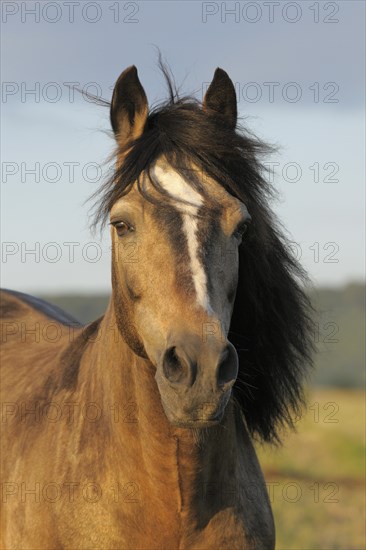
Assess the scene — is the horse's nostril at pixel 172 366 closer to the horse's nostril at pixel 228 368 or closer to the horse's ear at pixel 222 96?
the horse's nostril at pixel 228 368

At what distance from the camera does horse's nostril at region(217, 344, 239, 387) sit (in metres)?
3.03

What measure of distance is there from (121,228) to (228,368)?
78 cm

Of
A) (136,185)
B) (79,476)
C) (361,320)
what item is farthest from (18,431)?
(361,320)

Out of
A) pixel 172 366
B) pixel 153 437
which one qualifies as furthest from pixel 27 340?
pixel 172 366

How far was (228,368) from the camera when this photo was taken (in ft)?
10.0

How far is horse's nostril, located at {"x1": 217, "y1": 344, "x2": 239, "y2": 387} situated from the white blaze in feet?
0.55

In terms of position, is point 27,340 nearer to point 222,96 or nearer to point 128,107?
point 128,107

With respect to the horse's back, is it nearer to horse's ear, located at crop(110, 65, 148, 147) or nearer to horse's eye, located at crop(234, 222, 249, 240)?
horse's ear, located at crop(110, 65, 148, 147)

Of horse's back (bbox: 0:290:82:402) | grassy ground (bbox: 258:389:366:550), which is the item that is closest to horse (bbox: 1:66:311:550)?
horse's back (bbox: 0:290:82:402)

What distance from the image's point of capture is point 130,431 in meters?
3.73

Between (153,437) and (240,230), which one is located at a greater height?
(240,230)

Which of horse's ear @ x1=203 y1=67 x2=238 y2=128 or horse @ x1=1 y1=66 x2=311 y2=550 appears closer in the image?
horse @ x1=1 y1=66 x2=311 y2=550

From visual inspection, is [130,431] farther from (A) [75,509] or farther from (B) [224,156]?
(B) [224,156]

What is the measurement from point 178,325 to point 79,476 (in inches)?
41.2
